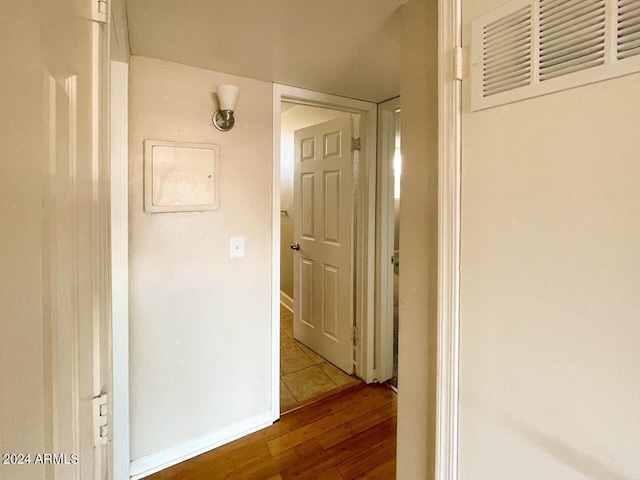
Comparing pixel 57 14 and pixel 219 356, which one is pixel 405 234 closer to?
pixel 57 14

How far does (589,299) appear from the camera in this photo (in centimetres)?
68

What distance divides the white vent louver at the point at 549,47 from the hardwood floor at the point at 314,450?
177 cm

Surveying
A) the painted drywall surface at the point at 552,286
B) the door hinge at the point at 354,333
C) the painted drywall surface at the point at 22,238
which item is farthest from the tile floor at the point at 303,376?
the painted drywall surface at the point at 22,238

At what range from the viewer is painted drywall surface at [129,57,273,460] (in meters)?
1.59

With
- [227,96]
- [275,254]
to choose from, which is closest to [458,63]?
[227,96]

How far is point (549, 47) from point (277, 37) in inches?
40.4

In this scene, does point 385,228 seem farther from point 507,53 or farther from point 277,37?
point 507,53

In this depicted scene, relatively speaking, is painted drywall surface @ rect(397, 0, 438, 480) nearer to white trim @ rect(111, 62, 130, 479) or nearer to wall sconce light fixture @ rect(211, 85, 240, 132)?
wall sconce light fixture @ rect(211, 85, 240, 132)

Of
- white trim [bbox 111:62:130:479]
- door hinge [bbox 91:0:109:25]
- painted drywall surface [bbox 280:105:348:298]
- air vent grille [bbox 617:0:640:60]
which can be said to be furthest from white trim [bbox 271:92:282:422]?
air vent grille [bbox 617:0:640:60]

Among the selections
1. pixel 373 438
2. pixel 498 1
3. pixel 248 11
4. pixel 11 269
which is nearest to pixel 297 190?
pixel 248 11

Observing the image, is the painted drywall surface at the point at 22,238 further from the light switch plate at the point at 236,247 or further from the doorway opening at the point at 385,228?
the doorway opening at the point at 385,228

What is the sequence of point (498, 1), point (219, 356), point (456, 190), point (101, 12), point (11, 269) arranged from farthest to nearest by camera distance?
point (219, 356) → point (456, 190) → point (498, 1) → point (101, 12) → point (11, 269)

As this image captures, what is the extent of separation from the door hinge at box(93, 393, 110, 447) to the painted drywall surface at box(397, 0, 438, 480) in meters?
0.92

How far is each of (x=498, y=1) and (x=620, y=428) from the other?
1.02 m
